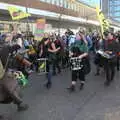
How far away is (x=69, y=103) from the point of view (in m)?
9.98

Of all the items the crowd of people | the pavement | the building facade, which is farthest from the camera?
the building facade

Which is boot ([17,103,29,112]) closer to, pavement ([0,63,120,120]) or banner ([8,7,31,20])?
pavement ([0,63,120,120])

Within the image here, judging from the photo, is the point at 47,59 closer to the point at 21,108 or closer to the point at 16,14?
the point at 21,108

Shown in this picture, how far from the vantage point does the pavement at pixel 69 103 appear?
8.57 m

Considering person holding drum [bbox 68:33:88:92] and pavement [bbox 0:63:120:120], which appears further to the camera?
person holding drum [bbox 68:33:88:92]

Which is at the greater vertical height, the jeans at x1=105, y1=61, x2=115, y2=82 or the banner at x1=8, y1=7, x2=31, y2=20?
the banner at x1=8, y1=7, x2=31, y2=20

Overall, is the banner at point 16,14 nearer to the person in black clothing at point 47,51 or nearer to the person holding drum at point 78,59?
the person in black clothing at point 47,51

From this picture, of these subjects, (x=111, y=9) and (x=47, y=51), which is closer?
(x=47, y=51)

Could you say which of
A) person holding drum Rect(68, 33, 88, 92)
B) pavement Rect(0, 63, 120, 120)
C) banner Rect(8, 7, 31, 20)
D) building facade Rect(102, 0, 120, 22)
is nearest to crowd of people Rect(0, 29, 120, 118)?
person holding drum Rect(68, 33, 88, 92)

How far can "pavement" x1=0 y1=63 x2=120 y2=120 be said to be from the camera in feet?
28.1

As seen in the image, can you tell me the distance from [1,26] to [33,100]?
25973 mm

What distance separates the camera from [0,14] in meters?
44.9

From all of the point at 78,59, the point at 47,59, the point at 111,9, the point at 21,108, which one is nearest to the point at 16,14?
the point at 47,59

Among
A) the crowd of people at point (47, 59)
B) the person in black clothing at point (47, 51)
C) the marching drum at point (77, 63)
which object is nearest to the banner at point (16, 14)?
the crowd of people at point (47, 59)
